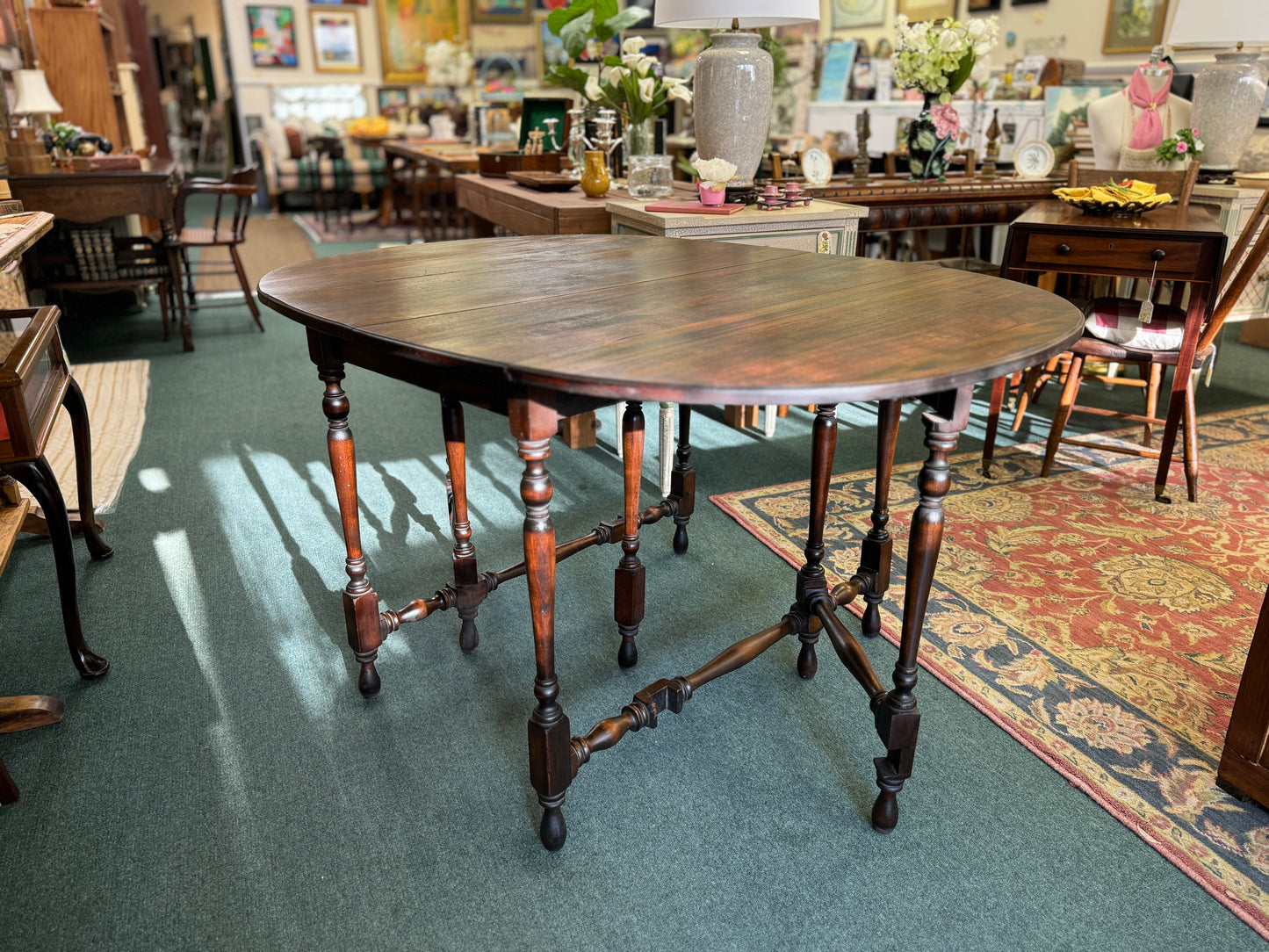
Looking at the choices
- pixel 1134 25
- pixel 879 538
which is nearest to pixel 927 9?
pixel 1134 25

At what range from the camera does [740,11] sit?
258 centimetres

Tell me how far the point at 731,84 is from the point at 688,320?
1.92 m

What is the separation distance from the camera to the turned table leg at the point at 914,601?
4.04 feet

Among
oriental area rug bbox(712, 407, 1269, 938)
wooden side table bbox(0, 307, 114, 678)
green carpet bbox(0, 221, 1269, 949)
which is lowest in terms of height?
green carpet bbox(0, 221, 1269, 949)

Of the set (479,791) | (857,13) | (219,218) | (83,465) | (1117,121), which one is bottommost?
(479,791)

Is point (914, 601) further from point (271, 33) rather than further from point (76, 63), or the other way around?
point (271, 33)

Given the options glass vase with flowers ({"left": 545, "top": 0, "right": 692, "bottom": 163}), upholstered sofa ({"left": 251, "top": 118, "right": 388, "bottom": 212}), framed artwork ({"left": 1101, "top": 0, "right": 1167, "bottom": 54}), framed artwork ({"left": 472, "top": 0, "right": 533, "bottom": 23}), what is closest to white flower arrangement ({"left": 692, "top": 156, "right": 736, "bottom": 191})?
glass vase with flowers ({"left": 545, "top": 0, "right": 692, "bottom": 163})

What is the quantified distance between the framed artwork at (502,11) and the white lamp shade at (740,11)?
10237 mm

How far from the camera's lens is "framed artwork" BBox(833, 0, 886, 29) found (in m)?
9.12

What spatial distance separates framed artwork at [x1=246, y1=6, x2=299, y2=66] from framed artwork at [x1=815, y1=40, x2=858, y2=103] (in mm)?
6728

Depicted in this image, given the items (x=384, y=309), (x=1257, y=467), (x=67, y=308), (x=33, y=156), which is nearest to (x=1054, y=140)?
(x=1257, y=467)

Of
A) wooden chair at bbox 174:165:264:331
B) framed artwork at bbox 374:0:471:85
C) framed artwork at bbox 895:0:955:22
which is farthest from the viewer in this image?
framed artwork at bbox 374:0:471:85

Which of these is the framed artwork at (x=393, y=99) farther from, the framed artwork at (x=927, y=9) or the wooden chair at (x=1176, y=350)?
the wooden chair at (x=1176, y=350)

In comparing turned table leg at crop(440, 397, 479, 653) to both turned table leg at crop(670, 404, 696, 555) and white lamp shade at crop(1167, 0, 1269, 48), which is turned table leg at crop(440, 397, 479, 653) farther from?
white lamp shade at crop(1167, 0, 1269, 48)
